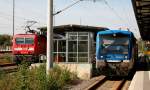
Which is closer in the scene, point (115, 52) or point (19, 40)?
point (115, 52)

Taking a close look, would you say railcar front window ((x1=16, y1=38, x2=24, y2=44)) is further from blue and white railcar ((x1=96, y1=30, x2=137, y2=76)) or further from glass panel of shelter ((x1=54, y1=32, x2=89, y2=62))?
blue and white railcar ((x1=96, y1=30, x2=137, y2=76))

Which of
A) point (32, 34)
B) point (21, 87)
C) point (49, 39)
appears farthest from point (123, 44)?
point (32, 34)

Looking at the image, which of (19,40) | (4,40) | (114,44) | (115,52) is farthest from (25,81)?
(4,40)

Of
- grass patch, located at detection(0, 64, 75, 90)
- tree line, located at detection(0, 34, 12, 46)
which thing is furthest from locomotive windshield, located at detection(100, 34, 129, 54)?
tree line, located at detection(0, 34, 12, 46)

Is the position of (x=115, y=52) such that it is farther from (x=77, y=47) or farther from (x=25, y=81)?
(x=25, y=81)

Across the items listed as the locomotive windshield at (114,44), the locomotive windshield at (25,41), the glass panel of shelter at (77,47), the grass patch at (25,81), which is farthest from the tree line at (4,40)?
the grass patch at (25,81)

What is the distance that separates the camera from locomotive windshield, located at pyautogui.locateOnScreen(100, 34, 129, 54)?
936 inches

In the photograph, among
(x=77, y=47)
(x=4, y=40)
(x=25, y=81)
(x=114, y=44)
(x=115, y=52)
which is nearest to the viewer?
(x=25, y=81)

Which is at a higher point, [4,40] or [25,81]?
[4,40]

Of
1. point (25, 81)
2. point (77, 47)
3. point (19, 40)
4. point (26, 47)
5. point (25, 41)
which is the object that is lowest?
point (25, 81)

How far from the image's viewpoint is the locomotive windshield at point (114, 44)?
23766 mm

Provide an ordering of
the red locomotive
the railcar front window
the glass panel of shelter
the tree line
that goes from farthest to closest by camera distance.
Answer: the tree line
the railcar front window
the red locomotive
the glass panel of shelter

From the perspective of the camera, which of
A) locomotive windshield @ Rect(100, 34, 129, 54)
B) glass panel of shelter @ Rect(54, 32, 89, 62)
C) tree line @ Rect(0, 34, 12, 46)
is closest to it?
locomotive windshield @ Rect(100, 34, 129, 54)

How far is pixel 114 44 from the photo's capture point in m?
23.9
